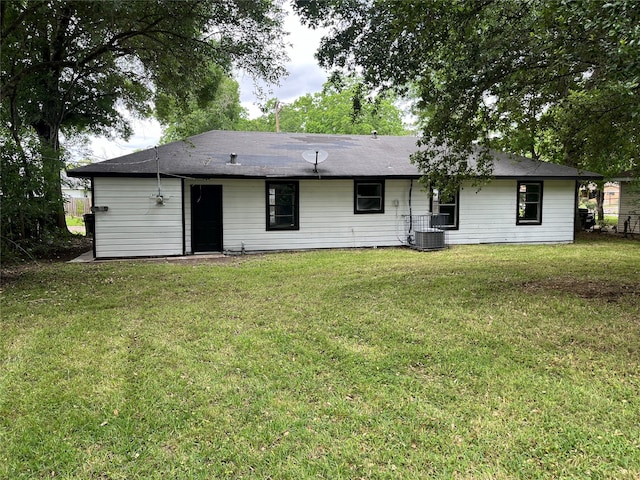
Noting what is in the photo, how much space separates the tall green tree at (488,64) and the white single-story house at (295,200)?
269 centimetres

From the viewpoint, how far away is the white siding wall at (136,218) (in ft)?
31.0

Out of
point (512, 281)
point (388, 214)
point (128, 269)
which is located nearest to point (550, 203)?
point (388, 214)

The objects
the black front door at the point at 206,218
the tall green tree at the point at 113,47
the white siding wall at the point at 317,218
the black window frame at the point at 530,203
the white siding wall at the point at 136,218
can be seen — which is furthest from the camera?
the black window frame at the point at 530,203

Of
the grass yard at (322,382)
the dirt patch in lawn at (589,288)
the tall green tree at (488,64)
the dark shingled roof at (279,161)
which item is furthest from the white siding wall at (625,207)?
the grass yard at (322,382)

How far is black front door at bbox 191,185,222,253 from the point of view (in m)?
10.3

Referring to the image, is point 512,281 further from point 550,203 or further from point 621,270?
point 550,203

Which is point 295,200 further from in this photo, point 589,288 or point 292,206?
point 589,288

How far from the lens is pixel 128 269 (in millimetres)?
8188

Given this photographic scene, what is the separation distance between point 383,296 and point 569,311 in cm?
235

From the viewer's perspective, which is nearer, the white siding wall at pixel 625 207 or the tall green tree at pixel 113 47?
the tall green tree at pixel 113 47

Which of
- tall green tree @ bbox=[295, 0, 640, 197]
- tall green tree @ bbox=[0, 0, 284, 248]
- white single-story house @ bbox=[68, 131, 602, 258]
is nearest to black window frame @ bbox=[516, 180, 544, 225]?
white single-story house @ bbox=[68, 131, 602, 258]

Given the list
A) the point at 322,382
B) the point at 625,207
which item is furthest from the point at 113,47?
the point at 625,207

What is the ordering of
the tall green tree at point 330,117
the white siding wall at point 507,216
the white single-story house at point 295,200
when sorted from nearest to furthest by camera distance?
the white single-story house at point 295,200, the white siding wall at point 507,216, the tall green tree at point 330,117

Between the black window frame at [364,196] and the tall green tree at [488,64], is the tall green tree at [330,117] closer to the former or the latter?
the black window frame at [364,196]
